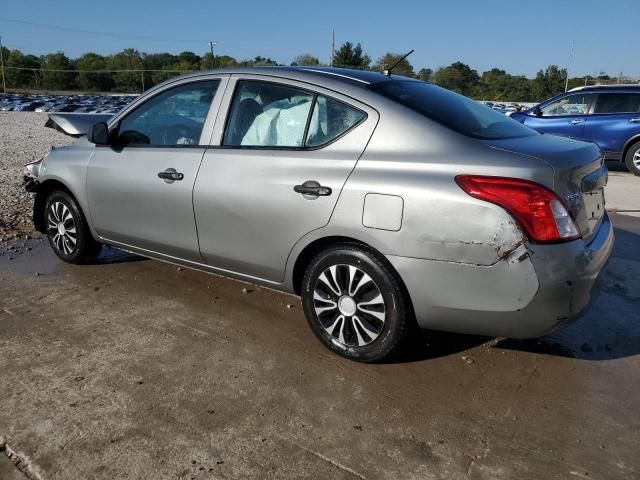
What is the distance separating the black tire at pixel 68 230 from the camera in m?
4.71

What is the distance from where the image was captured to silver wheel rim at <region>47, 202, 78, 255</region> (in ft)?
15.7

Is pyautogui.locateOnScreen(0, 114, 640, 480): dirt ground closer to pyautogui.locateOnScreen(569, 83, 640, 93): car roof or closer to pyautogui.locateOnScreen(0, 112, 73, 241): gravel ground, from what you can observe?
pyautogui.locateOnScreen(0, 112, 73, 241): gravel ground

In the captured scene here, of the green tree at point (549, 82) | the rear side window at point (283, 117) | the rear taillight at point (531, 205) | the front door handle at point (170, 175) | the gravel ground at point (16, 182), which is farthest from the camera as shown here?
the green tree at point (549, 82)

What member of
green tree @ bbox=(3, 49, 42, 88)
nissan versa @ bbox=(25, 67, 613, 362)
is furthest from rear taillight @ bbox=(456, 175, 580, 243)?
green tree @ bbox=(3, 49, 42, 88)

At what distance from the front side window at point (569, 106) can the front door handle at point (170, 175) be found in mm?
10228

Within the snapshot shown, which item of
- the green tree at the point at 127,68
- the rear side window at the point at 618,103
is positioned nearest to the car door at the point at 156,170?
the rear side window at the point at 618,103

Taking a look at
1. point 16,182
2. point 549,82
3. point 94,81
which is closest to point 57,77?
point 94,81

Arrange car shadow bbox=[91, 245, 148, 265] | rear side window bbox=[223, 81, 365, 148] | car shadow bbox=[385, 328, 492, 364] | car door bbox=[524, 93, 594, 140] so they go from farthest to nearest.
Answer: car door bbox=[524, 93, 594, 140], car shadow bbox=[91, 245, 148, 265], car shadow bbox=[385, 328, 492, 364], rear side window bbox=[223, 81, 365, 148]

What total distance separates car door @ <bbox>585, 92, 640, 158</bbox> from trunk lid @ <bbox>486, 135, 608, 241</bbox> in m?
8.98

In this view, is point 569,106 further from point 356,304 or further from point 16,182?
point 16,182

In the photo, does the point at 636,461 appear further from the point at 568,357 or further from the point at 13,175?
the point at 13,175

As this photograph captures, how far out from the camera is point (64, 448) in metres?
2.46

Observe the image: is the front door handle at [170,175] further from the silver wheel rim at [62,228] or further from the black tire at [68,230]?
the silver wheel rim at [62,228]

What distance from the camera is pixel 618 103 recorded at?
36.7ft
